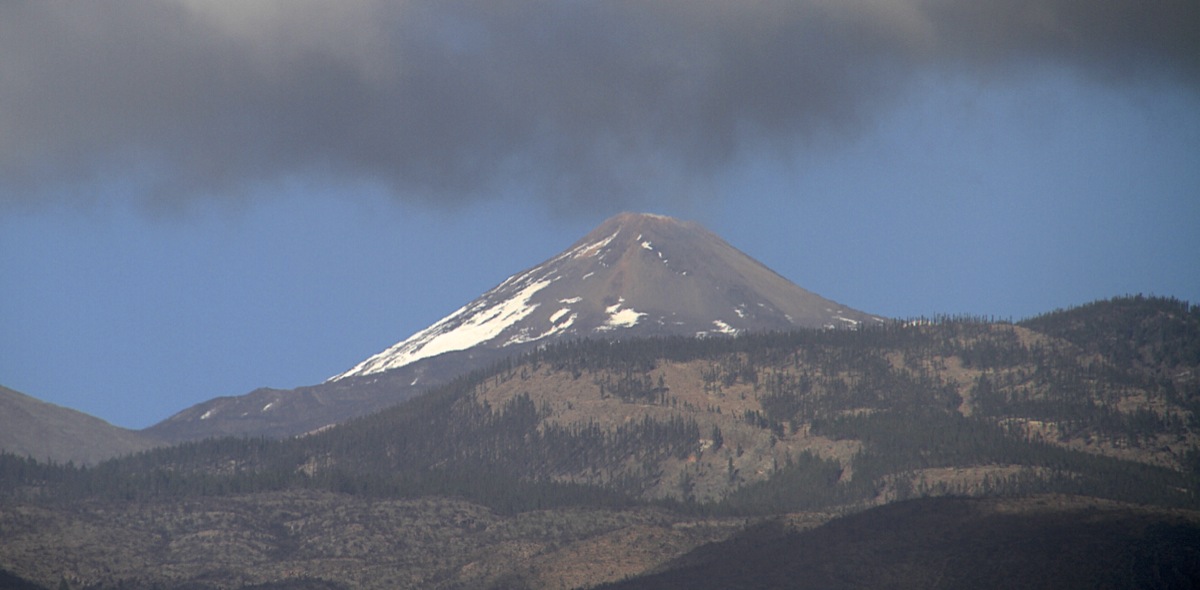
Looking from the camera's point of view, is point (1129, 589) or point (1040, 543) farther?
point (1040, 543)

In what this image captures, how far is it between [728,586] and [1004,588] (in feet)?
96.4

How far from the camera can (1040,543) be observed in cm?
19738

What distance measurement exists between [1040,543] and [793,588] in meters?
26.7

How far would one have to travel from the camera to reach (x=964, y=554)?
199 meters

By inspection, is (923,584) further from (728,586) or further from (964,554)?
(728,586)

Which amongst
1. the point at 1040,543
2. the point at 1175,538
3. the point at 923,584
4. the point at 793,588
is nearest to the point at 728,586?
the point at 793,588

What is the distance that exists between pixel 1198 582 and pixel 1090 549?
11840 mm

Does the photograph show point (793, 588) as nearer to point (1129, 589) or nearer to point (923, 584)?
point (923, 584)

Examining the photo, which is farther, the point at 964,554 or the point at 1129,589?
the point at 964,554

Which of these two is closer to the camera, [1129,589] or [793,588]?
[1129,589]

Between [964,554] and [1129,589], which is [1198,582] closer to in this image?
[1129,589]

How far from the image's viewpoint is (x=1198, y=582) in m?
186

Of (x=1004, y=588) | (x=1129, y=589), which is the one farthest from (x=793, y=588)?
(x=1129, y=589)

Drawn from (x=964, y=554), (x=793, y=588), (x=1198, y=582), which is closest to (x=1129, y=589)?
(x=1198, y=582)
